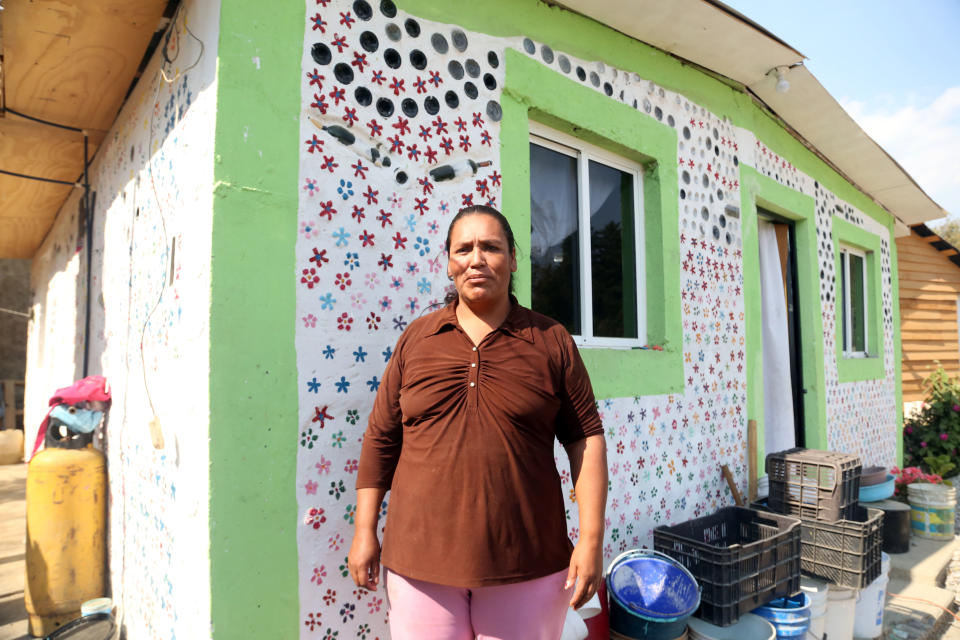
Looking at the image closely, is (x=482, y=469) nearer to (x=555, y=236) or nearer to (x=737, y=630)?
(x=555, y=236)

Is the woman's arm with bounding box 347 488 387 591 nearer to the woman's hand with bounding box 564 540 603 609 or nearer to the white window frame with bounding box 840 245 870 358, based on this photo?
the woman's hand with bounding box 564 540 603 609

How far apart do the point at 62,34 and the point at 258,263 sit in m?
1.80

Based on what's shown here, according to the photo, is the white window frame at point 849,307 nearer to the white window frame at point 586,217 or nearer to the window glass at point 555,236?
the white window frame at point 586,217

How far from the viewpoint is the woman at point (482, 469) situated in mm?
1770

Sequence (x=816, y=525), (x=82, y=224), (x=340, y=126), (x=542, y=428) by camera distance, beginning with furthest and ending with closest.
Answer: (x=82, y=224) < (x=816, y=525) < (x=340, y=126) < (x=542, y=428)

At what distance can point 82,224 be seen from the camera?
5090mm

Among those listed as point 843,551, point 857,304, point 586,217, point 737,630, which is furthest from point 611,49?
point 857,304

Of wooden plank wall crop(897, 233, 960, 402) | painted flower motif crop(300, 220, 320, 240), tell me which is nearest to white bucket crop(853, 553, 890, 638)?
painted flower motif crop(300, 220, 320, 240)

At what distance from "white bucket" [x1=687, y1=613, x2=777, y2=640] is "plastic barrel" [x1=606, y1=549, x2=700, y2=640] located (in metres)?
0.10

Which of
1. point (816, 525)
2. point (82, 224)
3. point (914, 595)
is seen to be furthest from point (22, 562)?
point (914, 595)

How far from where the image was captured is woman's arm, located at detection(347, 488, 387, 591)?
6.45ft

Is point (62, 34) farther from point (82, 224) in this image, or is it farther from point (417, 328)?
point (82, 224)

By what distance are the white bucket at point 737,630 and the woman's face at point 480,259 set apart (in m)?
2.35

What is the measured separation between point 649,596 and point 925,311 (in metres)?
10.2
